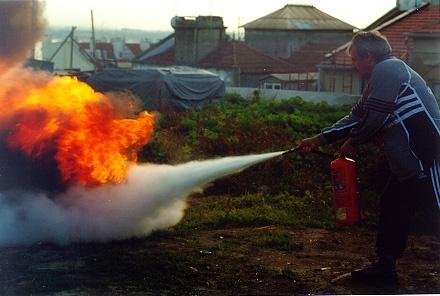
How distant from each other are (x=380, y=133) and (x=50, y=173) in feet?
11.4

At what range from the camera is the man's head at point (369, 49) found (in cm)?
545

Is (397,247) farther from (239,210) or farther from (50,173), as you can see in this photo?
(50,173)

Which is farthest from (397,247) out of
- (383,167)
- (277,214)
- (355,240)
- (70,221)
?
(383,167)

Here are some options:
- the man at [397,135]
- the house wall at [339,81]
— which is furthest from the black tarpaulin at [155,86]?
the man at [397,135]


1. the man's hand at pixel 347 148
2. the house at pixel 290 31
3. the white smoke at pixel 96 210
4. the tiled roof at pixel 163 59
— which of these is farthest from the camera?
the tiled roof at pixel 163 59

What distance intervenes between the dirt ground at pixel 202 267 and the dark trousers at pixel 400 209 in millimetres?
376

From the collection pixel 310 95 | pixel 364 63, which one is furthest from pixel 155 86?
pixel 364 63

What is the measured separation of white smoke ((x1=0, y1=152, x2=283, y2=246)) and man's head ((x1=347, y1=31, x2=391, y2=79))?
148 centimetres

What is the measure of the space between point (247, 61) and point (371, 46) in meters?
26.2

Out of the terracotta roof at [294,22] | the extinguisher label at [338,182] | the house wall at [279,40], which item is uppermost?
the terracotta roof at [294,22]

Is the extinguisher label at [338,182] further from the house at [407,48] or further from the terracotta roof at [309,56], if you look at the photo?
the terracotta roof at [309,56]

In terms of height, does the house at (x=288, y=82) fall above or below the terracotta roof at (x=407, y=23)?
below

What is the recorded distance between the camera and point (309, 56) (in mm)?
33000

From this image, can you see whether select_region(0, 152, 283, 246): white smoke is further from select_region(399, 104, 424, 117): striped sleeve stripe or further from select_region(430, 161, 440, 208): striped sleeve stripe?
select_region(430, 161, 440, 208): striped sleeve stripe
